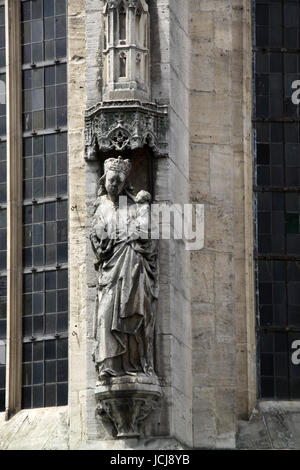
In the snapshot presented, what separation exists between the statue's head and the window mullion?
Answer: 9.28 feet

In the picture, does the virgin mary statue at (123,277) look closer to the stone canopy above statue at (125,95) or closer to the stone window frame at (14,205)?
the stone canopy above statue at (125,95)

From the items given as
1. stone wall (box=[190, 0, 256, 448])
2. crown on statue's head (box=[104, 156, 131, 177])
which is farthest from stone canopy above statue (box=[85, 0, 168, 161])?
stone wall (box=[190, 0, 256, 448])

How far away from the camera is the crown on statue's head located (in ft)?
116

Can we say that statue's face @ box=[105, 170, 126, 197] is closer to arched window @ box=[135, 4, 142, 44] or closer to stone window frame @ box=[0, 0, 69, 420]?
arched window @ box=[135, 4, 142, 44]

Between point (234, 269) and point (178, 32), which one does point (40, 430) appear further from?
point (178, 32)

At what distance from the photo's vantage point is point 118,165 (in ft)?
116

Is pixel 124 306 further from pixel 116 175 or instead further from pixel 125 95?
pixel 125 95

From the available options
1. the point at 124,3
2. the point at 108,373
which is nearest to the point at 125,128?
the point at 124,3

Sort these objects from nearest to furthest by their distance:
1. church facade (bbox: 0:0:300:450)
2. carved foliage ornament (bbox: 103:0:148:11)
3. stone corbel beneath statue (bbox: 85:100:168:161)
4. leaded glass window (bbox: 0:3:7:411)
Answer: church facade (bbox: 0:0:300:450) < stone corbel beneath statue (bbox: 85:100:168:161) < carved foliage ornament (bbox: 103:0:148:11) < leaded glass window (bbox: 0:3:7:411)

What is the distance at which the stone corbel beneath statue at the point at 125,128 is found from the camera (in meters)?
35.3

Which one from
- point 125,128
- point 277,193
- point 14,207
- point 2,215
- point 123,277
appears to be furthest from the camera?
point 2,215

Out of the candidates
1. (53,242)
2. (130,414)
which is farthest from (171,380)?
(53,242)

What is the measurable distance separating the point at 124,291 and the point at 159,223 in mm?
1135

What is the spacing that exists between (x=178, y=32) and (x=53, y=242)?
3426 millimetres
